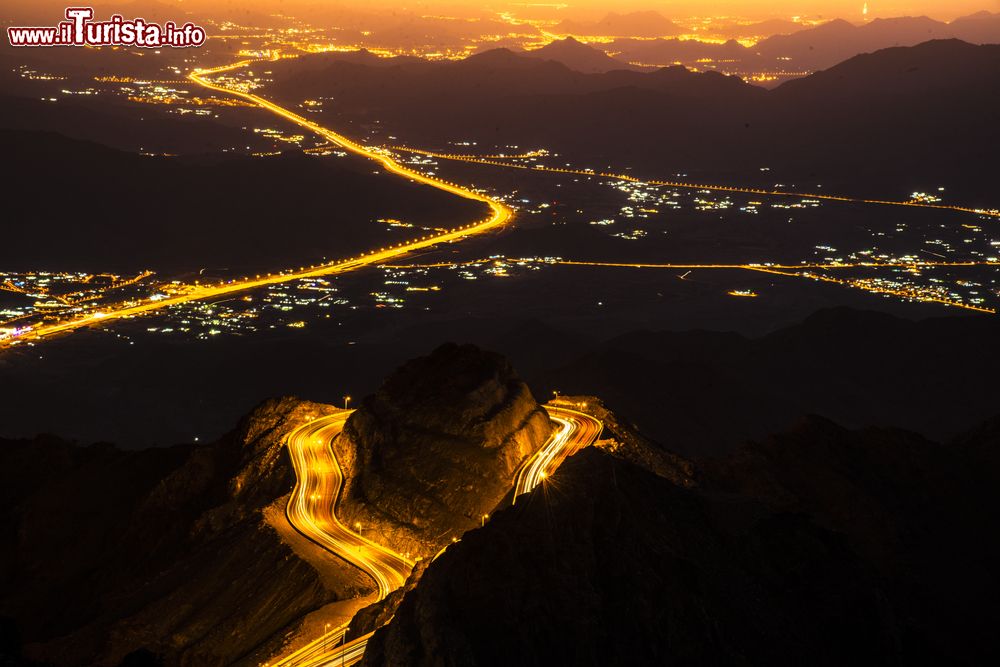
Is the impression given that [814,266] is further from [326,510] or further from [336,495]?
[326,510]

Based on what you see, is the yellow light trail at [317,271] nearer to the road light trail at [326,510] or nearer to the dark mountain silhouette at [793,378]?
the dark mountain silhouette at [793,378]

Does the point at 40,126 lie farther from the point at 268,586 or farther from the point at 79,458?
the point at 268,586

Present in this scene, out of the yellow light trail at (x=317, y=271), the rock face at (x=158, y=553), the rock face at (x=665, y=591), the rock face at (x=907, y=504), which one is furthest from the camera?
the yellow light trail at (x=317, y=271)

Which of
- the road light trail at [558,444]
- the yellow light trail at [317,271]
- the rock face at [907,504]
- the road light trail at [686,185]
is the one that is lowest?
the yellow light trail at [317,271]

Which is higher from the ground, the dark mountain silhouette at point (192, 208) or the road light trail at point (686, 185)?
the road light trail at point (686, 185)

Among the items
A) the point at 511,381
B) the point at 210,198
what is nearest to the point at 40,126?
the point at 210,198

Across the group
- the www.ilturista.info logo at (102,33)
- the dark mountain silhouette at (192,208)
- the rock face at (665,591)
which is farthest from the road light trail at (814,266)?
the rock face at (665,591)

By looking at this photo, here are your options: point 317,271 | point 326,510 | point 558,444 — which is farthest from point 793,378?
point 317,271
